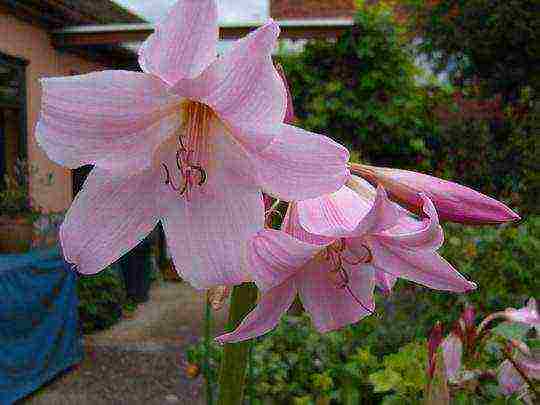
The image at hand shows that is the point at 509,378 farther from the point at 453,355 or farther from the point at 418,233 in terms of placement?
the point at 418,233

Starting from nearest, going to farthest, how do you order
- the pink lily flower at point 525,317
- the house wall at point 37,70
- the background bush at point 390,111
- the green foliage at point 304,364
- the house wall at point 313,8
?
the pink lily flower at point 525,317 → the green foliage at point 304,364 → the house wall at point 37,70 → the background bush at point 390,111 → the house wall at point 313,8

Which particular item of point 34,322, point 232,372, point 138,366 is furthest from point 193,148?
point 138,366

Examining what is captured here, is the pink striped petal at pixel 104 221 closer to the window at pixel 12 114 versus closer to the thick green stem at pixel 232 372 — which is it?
the thick green stem at pixel 232 372

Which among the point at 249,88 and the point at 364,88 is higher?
the point at 249,88

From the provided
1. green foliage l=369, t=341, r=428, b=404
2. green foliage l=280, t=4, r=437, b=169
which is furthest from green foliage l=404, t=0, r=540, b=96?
green foliage l=369, t=341, r=428, b=404

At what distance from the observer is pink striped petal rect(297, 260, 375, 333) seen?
Result: 60 cm

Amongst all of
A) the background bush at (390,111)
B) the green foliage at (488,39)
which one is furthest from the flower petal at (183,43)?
the green foliage at (488,39)

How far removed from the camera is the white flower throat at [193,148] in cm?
62

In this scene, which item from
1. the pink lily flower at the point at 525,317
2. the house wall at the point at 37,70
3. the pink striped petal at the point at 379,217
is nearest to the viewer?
the pink striped petal at the point at 379,217

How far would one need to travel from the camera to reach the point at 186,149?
25.4 inches

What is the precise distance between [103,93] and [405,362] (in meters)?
1.55

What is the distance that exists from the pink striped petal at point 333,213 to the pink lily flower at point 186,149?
26 mm

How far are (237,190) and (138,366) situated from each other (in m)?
5.01

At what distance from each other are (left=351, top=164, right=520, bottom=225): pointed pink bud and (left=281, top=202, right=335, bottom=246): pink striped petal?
72 mm
